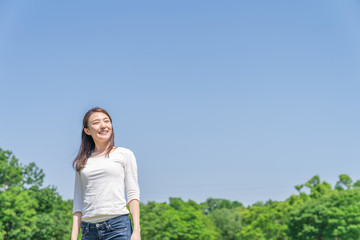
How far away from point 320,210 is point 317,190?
610 inches

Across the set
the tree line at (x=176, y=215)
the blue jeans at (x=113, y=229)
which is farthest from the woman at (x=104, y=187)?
the tree line at (x=176, y=215)

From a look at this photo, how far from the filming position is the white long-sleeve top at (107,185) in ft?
12.1

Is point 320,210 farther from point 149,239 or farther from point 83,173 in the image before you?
point 83,173

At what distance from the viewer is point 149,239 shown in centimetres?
4925

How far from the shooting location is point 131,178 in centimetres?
380

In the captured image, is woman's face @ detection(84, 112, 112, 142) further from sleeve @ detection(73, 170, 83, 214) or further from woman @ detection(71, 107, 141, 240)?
sleeve @ detection(73, 170, 83, 214)

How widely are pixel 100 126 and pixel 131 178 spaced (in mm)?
519

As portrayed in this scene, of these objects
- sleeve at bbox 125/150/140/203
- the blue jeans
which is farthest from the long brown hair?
the blue jeans

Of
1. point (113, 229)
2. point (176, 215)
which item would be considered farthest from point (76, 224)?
point (176, 215)

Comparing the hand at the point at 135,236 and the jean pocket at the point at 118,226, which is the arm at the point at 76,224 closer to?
the jean pocket at the point at 118,226

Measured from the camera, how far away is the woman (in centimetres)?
364

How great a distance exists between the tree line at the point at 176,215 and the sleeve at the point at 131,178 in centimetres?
3172

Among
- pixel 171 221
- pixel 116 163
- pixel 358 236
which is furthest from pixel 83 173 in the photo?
pixel 171 221

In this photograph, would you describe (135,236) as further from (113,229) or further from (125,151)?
(125,151)
